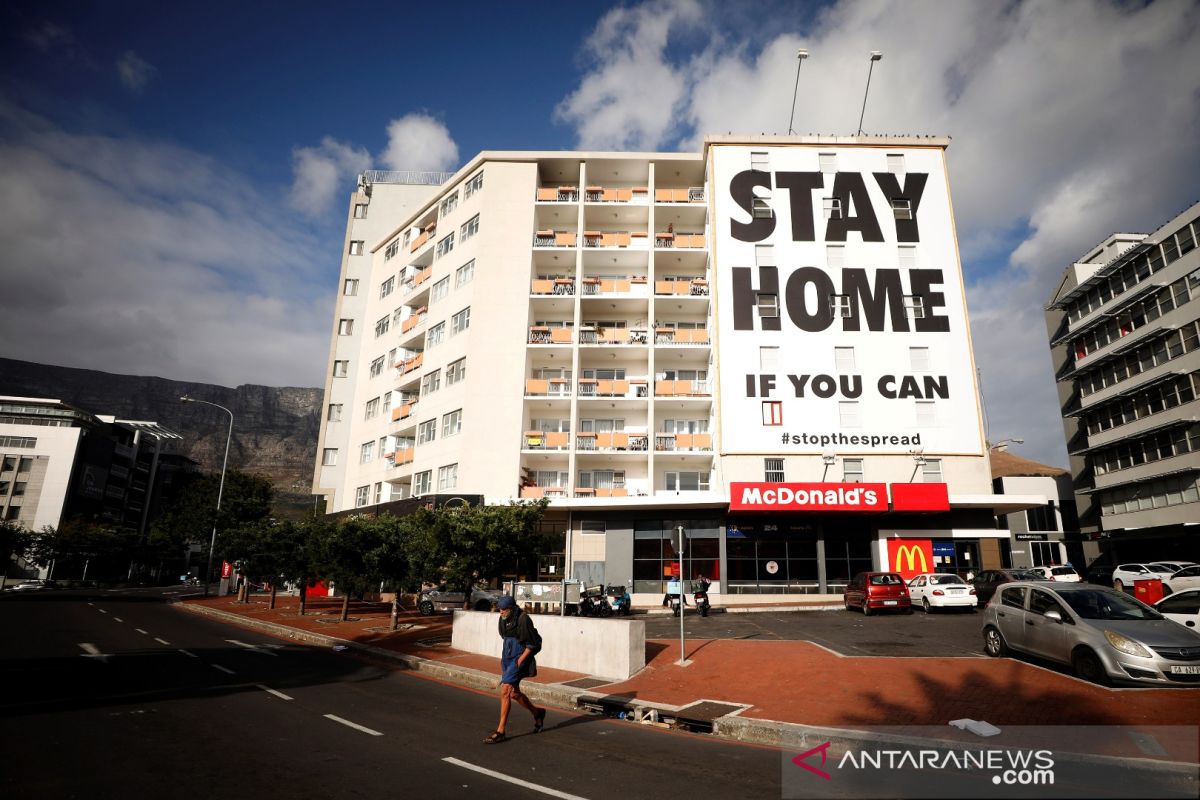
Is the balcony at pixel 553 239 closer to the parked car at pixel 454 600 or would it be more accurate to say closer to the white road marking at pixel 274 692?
the parked car at pixel 454 600

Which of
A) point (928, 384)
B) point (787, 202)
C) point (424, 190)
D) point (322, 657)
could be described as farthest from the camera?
point (424, 190)

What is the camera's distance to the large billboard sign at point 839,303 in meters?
35.9

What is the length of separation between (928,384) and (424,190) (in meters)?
44.6

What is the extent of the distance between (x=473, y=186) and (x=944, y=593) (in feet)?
123

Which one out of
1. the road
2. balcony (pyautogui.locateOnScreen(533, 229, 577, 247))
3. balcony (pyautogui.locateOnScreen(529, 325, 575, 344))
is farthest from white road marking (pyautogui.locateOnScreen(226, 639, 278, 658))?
balcony (pyautogui.locateOnScreen(533, 229, 577, 247))

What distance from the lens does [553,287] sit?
4153 cm

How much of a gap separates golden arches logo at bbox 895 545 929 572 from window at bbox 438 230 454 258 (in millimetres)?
34355

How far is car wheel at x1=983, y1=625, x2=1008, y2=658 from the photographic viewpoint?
43.2 feet

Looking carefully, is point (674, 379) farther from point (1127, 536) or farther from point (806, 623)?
point (1127, 536)

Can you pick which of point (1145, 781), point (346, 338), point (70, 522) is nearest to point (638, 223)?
point (346, 338)

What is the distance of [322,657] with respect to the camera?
17.6m

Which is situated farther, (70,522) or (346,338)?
(70,522)

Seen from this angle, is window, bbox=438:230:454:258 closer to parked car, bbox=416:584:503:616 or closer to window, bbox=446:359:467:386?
window, bbox=446:359:467:386

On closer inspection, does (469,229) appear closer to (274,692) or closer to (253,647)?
(253,647)
